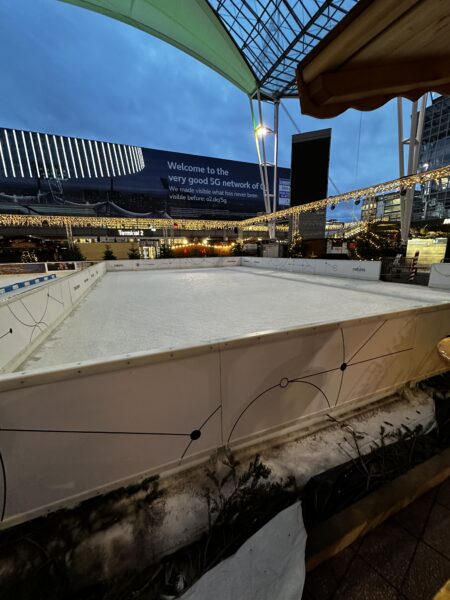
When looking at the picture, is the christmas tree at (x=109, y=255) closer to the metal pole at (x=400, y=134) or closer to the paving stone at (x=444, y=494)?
the paving stone at (x=444, y=494)

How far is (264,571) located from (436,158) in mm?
41917

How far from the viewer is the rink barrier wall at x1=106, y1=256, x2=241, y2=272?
13414 mm

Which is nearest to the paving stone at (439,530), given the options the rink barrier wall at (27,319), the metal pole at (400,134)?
the rink barrier wall at (27,319)

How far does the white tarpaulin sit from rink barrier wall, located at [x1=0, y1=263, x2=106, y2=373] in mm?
2179

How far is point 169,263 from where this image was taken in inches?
561

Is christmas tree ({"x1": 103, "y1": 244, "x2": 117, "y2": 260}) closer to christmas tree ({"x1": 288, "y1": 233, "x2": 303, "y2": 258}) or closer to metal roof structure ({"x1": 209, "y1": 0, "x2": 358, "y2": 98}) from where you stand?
christmas tree ({"x1": 288, "y1": 233, "x2": 303, "y2": 258})

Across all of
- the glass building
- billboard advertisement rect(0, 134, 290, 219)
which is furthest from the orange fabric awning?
the glass building

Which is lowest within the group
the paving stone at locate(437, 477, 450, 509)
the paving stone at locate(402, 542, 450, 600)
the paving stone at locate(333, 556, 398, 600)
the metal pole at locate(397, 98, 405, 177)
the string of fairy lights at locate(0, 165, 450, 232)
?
the paving stone at locate(437, 477, 450, 509)

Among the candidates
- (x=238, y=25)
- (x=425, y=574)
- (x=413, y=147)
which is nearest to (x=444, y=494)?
(x=425, y=574)

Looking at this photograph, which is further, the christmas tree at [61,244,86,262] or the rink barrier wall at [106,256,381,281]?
the christmas tree at [61,244,86,262]

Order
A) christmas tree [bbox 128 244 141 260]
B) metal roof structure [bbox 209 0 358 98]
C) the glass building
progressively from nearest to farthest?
metal roof structure [bbox 209 0 358 98]
christmas tree [bbox 128 244 141 260]
the glass building

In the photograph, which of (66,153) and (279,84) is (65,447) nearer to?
(279,84)

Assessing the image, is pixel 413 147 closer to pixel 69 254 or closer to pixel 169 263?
pixel 169 263

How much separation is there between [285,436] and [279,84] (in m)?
23.6
